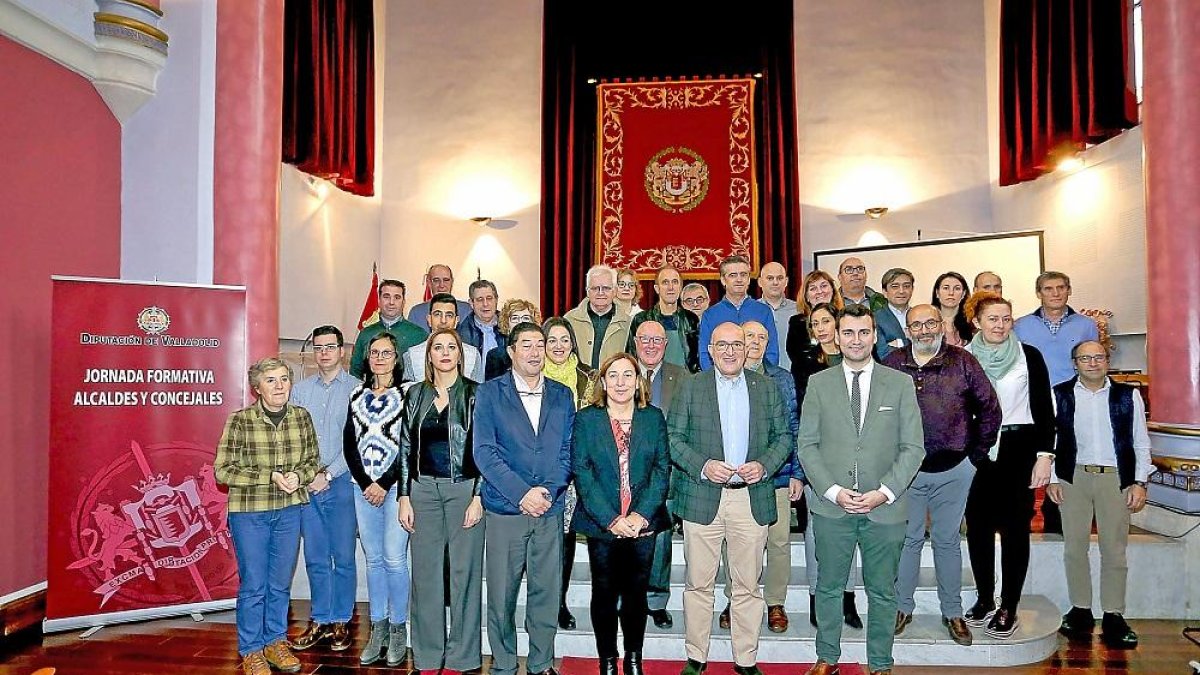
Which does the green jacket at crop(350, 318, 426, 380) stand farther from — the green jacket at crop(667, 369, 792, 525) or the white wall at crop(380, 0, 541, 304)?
the white wall at crop(380, 0, 541, 304)

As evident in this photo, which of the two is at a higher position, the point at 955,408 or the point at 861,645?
the point at 955,408

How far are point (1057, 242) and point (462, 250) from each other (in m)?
5.49

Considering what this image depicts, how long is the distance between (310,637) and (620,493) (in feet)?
5.87

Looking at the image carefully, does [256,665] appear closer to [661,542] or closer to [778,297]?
[661,542]

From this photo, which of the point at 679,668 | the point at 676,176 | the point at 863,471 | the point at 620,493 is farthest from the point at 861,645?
the point at 676,176

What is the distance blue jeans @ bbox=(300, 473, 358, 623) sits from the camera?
379 cm

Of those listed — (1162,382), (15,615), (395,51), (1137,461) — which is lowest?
(15,615)

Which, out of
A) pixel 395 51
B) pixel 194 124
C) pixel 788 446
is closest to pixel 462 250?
pixel 395 51

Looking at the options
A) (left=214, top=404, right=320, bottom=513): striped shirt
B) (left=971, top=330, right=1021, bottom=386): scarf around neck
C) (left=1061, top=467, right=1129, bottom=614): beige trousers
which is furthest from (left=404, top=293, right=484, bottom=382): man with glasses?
A: (left=1061, top=467, right=1129, bottom=614): beige trousers

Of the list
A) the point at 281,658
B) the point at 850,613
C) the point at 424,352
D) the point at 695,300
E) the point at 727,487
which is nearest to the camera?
the point at 727,487

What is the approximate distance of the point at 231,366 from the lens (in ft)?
15.2

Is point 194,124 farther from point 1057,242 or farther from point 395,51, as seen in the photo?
point 1057,242

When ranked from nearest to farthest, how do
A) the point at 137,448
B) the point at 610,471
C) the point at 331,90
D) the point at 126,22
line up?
the point at 610,471, the point at 137,448, the point at 126,22, the point at 331,90

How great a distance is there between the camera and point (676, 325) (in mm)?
4258
